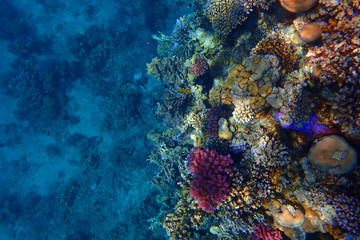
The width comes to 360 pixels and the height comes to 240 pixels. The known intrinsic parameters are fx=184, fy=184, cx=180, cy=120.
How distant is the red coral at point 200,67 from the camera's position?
6.57m

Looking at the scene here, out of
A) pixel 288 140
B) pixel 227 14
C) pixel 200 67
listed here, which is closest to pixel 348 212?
pixel 288 140

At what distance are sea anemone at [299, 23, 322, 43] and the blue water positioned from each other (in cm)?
833

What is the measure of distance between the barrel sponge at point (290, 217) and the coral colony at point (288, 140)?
0.07 ft

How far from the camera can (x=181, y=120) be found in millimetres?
7746

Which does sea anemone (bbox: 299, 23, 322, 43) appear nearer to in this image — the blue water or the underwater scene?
the underwater scene

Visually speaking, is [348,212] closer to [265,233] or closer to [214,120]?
[265,233]

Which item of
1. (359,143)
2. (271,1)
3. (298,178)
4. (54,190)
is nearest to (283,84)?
(359,143)

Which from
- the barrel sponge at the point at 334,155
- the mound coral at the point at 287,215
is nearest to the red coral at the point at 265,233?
the mound coral at the point at 287,215

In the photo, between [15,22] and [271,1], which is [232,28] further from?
[15,22]

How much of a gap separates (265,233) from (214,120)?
309 cm

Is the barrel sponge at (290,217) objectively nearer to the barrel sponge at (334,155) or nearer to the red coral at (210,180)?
the barrel sponge at (334,155)

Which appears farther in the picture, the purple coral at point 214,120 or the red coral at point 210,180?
the purple coral at point 214,120

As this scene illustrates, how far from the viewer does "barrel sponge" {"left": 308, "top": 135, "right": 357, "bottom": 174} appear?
368 centimetres

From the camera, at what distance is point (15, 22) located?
18359mm
